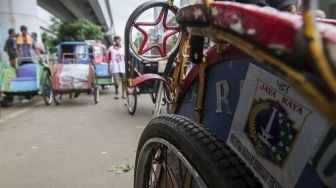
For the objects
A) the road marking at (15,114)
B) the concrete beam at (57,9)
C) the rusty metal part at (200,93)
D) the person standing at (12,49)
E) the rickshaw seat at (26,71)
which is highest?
the concrete beam at (57,9)

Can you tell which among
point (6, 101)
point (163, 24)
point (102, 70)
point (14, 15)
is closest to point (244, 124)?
point (163, 24)

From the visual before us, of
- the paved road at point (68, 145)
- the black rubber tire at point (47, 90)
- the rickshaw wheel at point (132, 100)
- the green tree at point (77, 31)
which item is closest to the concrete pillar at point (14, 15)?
the black rubber tire at point (47, 90)

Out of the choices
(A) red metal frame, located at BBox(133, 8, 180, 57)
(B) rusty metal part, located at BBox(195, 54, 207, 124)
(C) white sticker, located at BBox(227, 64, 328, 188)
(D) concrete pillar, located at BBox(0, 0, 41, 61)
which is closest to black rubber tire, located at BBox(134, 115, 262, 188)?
(C) white sticker, located at BBox(227, 64, 328, 188)

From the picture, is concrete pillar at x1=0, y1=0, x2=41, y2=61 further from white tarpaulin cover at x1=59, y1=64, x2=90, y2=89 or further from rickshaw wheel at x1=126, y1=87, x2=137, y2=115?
rickshaw wheel at x1=126, y1=87, x2=137, y2=115

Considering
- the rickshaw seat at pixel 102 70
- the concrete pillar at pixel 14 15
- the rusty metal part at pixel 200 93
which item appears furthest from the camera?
the concrete pillar at pixel 14 15

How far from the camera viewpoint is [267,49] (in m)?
0.85

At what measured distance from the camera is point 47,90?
33.5ft

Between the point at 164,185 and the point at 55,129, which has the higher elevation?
the point at 164,185

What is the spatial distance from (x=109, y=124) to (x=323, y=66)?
21.8 ft

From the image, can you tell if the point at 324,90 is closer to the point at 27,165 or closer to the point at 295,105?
the point at 295,105

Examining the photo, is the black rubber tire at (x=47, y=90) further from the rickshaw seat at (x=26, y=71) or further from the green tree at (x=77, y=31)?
the green tree at (x=77, y=31)

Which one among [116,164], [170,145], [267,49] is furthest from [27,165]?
[267,49]

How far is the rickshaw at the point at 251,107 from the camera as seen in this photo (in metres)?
0.76

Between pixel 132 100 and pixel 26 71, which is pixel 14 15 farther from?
pixel 132 100
